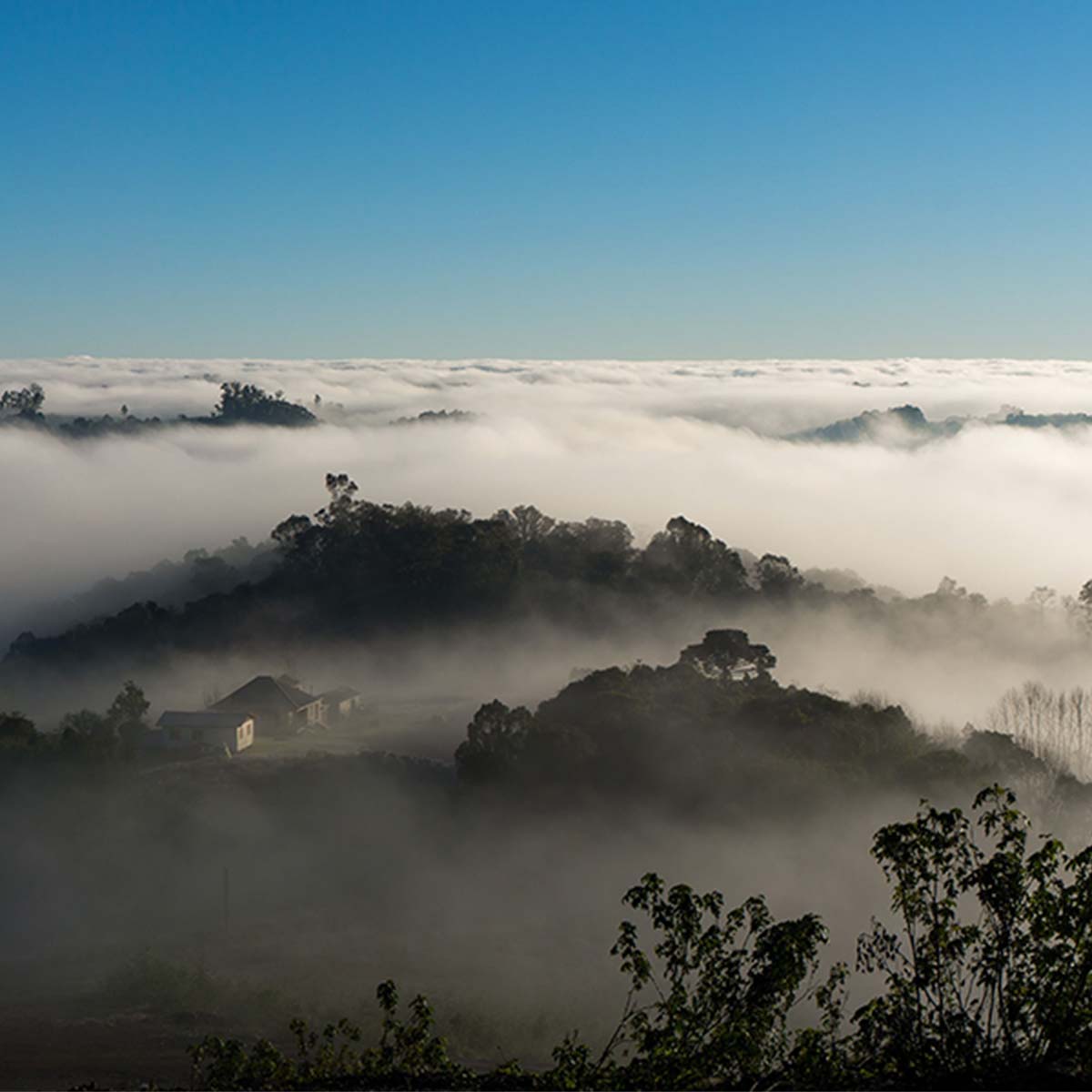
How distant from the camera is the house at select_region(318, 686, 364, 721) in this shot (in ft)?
190

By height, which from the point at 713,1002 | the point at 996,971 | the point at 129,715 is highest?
the point at 996,971

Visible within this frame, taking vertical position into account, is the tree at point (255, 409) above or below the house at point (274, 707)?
above

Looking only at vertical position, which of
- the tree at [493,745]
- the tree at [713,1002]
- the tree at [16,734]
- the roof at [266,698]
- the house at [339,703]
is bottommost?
the house at [339,703]

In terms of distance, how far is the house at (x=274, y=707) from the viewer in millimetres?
54000

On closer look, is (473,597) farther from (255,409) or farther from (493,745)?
(255,409)

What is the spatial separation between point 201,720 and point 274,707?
4.43 m

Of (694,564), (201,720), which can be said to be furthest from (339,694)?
(694,564)

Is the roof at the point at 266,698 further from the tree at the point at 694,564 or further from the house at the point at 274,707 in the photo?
the tree at the point at 694,564

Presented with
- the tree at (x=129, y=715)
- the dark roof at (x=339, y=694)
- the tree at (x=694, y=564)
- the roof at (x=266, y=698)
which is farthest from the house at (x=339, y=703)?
the tree at (x=694, y=564)

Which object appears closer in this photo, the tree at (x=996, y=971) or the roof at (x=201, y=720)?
the tree at (x=996, y=971)

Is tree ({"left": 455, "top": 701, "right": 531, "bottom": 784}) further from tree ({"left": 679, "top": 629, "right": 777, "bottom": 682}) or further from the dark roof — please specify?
the dark roof

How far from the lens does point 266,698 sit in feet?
180

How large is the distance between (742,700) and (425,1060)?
1270 inches

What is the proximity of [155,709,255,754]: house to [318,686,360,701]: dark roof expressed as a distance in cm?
781
